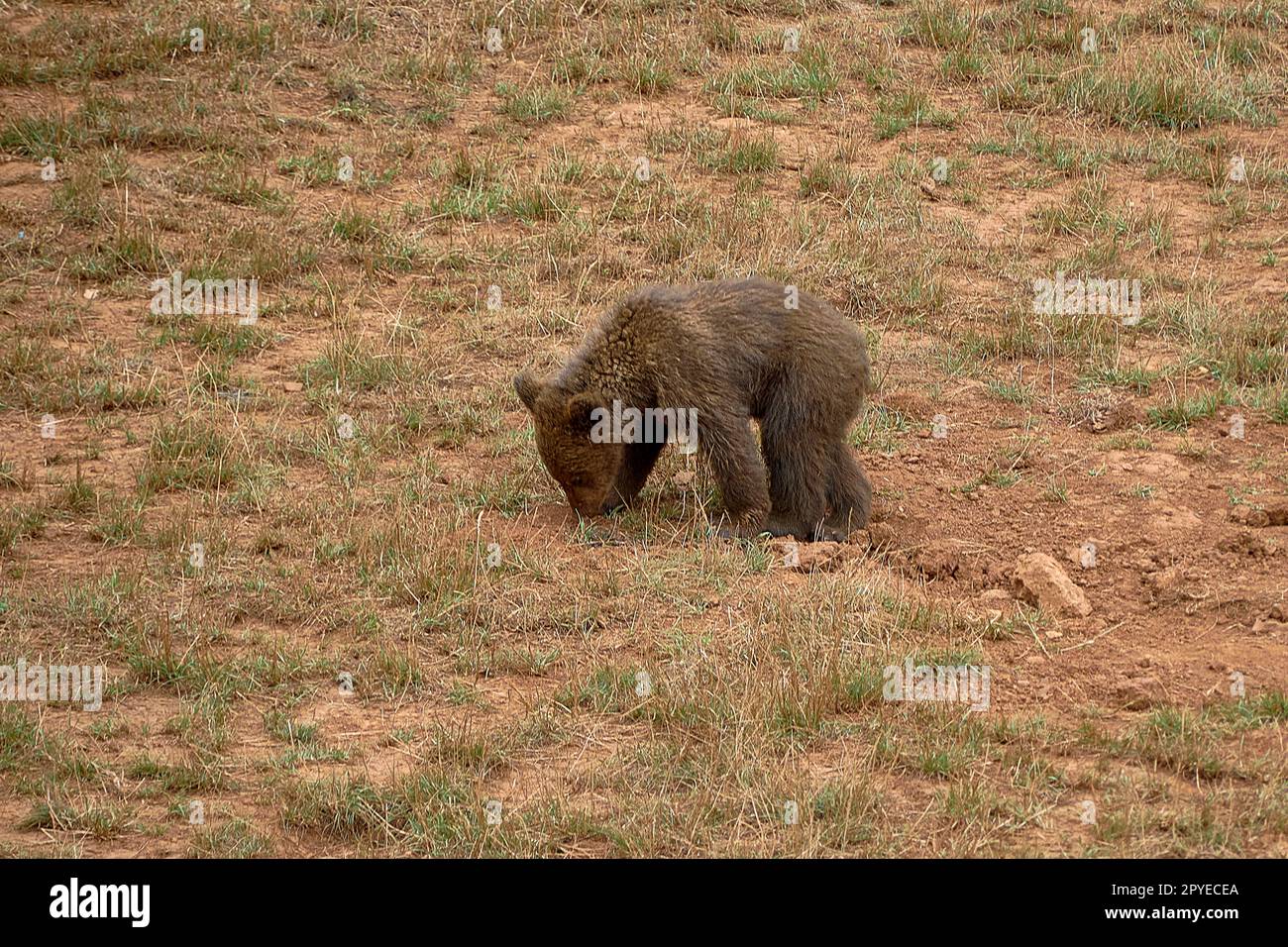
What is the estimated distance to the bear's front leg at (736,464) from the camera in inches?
341

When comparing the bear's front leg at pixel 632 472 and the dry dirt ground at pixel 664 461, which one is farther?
the bear's front leg at pixel 632 472

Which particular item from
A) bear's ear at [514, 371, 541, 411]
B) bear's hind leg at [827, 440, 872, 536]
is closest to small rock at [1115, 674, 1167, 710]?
bear's hind leg at [827, 440, 872, 536]

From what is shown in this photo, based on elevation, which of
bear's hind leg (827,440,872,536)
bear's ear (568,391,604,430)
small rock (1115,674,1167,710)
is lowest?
small rock (1115,674,1167,710)

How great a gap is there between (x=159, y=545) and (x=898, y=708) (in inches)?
171

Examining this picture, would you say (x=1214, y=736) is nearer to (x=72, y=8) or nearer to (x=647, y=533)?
(x=647, y=533)

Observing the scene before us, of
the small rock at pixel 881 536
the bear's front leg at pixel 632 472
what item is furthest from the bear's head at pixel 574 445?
the small rock at pixel 881 536

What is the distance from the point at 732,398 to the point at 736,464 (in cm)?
38

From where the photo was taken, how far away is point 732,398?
8703 millimetres

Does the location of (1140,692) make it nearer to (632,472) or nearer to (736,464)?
(736,464)

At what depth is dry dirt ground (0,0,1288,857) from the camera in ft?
21.1

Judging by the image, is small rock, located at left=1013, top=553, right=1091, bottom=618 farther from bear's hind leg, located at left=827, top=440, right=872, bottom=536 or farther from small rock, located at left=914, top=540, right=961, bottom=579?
bear's hind leg, located at left=827, top=440, right=872, bottom=536

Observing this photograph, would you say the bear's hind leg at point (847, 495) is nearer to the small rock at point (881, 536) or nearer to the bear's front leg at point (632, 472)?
the small rock at point (881, 536)

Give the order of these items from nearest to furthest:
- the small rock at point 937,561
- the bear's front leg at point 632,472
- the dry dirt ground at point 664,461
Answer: the dry dirt ground at point 664,461, the small rock at point 937,561, the bear's front leg at point 632,472

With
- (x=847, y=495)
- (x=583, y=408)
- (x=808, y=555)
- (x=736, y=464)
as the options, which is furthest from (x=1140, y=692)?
(x=583, y=408)
